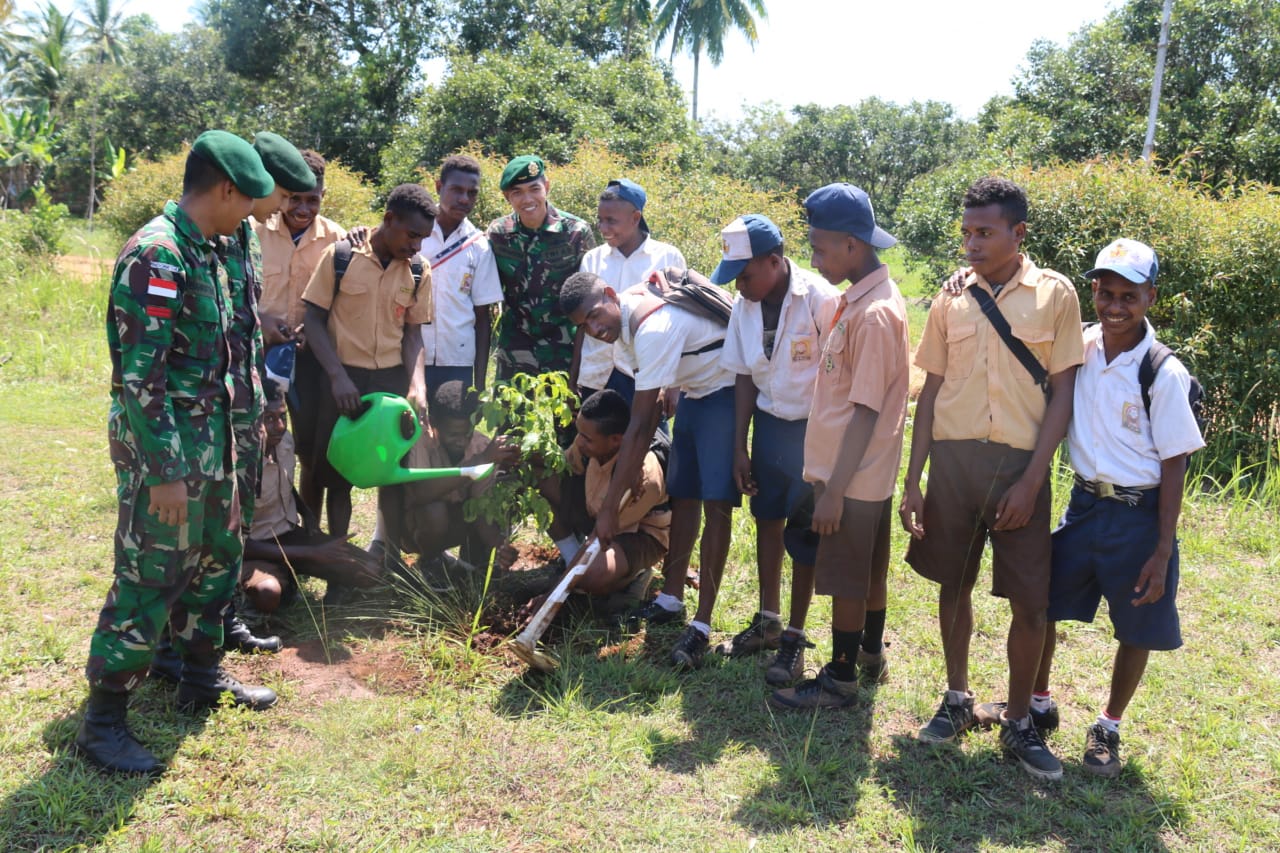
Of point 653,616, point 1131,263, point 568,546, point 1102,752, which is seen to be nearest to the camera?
point 1131,263

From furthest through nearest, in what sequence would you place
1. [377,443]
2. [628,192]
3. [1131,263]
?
[628,192]
[377,443]
[1131,263]

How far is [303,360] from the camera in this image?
4711mm

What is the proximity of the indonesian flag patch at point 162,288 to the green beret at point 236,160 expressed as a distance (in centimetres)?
42

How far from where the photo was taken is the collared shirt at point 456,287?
5062 mm

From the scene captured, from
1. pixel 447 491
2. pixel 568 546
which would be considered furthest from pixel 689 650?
pixel 447 491

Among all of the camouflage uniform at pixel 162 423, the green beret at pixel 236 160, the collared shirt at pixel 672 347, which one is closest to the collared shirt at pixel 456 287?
the collared shirt at pixel 672 347

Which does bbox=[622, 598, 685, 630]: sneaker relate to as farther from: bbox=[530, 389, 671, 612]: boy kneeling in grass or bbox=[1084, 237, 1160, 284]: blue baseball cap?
bbox=[1084, 237, 1160, 284]: blue baseball cap

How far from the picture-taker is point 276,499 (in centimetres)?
425

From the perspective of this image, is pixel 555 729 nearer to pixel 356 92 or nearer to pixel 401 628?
pixel 401 628

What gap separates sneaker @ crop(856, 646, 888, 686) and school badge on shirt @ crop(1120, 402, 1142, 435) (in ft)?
4.53

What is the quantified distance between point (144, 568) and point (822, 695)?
8.08ft

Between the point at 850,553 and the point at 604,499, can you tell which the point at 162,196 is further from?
the point at 850,553

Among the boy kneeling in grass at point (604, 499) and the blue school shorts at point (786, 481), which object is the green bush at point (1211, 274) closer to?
the blue school shorts at point (786, 481)

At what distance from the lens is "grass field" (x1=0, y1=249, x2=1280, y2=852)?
9.46 feet
